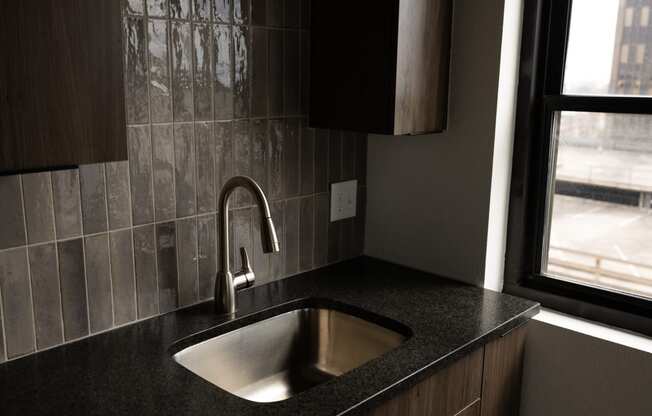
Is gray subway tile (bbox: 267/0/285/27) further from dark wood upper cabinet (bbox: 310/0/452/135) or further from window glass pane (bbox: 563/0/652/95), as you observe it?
window glass pane (bbox: 563/0/652/95)

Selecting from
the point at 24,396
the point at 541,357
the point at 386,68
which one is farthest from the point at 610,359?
the point at 24,396

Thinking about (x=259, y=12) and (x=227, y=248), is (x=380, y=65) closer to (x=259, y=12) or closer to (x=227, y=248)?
(x=259, y=12)

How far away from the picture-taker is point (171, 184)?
4.89 feet

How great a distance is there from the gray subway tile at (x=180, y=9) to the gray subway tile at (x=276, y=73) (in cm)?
27

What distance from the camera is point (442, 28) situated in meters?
1.68

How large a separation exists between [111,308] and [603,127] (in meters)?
1.36

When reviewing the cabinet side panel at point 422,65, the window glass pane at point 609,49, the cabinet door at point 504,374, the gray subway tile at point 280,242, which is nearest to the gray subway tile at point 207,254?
the gray subway tile at point 280,242

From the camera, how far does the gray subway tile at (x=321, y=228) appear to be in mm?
1883

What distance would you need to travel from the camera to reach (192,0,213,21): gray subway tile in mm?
1451

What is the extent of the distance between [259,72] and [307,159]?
312mm

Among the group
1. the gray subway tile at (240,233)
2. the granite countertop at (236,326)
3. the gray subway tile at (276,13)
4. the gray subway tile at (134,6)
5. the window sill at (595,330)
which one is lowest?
the window sill at (595,330)

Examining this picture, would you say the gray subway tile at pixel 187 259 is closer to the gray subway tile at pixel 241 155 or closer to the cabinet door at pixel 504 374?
the gray subway tile at pixel 241 155

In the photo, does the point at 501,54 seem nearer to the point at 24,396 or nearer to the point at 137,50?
the point at 137,50

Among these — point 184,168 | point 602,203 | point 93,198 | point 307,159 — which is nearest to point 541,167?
point 602,203
